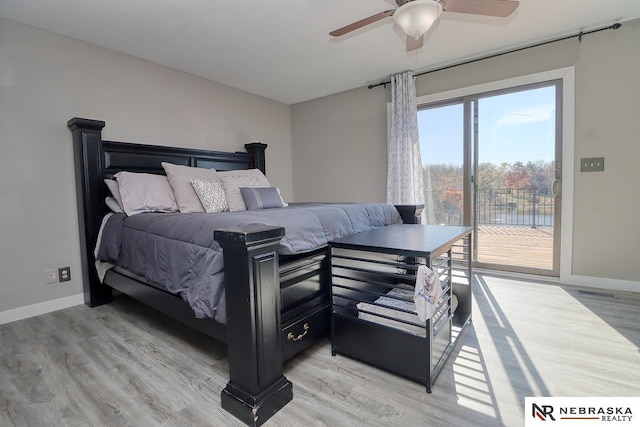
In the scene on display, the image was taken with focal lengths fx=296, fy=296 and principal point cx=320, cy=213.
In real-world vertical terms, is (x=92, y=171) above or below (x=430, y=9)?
below

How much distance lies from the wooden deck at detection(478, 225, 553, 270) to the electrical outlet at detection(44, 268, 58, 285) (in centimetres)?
422

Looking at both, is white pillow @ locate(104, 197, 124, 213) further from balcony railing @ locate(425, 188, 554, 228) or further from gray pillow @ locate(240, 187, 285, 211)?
balcony railing @ locate(425, 188, 554, 228)

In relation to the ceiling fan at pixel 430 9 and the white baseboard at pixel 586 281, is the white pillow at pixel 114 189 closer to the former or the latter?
the ceiling fan at pixel 430 9

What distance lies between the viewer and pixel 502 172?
329 centimetres

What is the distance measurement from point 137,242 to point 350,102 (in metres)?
3.28

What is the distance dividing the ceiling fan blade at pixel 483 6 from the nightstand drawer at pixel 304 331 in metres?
1.93

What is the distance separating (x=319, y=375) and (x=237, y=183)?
194 centimetres

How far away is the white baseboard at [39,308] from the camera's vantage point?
7.57 ft

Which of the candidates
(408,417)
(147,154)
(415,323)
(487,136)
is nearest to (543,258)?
(487,136)

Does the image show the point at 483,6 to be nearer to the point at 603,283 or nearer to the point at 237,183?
the point at 237,183

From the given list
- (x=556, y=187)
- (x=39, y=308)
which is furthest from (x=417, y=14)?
(x=39, y=308)

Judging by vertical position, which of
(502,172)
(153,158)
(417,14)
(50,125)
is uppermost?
(417,14)

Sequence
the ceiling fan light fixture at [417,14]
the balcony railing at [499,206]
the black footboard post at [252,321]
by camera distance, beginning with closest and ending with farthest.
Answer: the black footboard post at [252,321] < the ceiling fan light fixture at [417,14] < the balcony railing at [499,206]

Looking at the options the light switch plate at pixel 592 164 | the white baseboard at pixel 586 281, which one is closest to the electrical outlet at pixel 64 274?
the white baseboard at pixel 586 281
